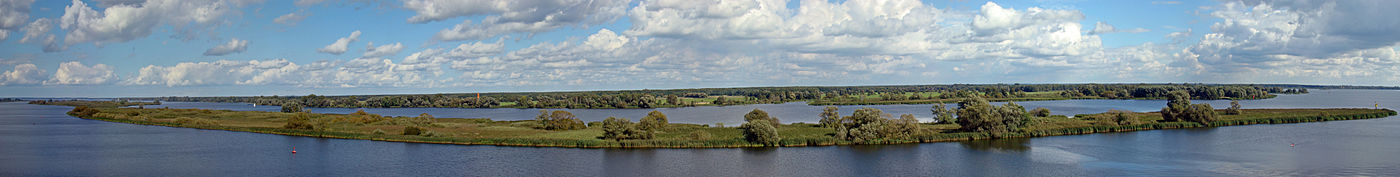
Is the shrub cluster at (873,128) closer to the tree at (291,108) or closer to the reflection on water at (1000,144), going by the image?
the reflection on water at (1000,144)

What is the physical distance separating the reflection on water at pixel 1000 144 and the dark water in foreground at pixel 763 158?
0.08m

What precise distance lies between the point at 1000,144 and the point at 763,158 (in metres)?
17.9

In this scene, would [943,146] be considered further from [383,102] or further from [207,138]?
[383,102]

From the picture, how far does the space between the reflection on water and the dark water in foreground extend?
82 millimetres

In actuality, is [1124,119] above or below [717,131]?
above

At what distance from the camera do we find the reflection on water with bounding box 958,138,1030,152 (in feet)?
167

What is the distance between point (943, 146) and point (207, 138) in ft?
182

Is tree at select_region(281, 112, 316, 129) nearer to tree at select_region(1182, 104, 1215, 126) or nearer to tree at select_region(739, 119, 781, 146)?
tree at select_region(739, 119, 781, 146)

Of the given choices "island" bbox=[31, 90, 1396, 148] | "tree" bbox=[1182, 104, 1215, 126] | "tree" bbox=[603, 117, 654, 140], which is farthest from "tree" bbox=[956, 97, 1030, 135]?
"tree" bbox=[603, 117, 654, 140]

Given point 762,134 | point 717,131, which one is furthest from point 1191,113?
point 762,134

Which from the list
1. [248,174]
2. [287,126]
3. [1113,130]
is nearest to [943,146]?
[1113,130]

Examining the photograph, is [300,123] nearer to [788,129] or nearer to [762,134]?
[788,129]

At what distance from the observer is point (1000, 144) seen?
53.4 meters

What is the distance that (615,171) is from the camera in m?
40.9
